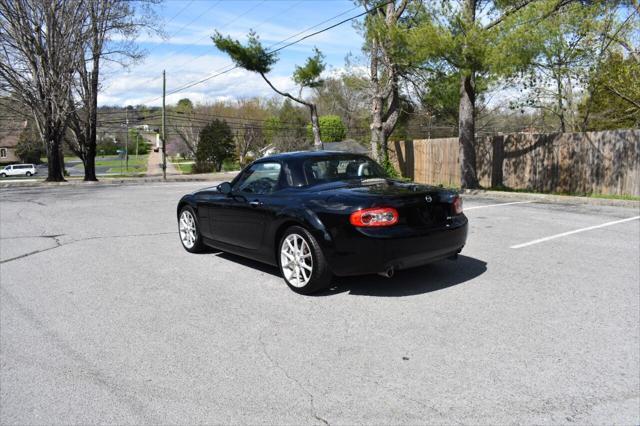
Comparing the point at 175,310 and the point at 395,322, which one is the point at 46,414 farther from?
the point at 395,322

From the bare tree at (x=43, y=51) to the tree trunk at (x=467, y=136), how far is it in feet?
71.0

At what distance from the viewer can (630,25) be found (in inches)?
677

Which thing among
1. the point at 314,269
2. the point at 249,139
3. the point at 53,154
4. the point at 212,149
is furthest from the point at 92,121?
the point at 249,139

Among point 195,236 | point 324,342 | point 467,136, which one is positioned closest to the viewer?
point 324,342

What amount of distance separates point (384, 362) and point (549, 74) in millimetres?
17840

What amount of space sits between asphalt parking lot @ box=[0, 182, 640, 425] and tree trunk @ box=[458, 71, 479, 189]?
12993 mm

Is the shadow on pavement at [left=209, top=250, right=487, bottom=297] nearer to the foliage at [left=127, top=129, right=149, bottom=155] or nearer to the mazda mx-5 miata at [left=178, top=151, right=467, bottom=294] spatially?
the mazda mx-5 miata at [left=178, top=151, right=467, bottom=294]

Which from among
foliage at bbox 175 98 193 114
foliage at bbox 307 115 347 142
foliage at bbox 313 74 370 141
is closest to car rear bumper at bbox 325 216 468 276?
foliage at bbox 313 74 370 141

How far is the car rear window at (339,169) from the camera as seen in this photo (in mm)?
5708

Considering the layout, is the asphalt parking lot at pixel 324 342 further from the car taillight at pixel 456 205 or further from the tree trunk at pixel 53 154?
the tree trunk at pixel 53 154

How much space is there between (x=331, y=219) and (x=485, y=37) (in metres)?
13.1

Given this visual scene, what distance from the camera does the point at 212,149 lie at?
6072cm

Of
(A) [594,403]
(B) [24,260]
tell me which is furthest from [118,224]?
(A) [594,403]

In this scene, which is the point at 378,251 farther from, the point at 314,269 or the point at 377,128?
the point at 377,128
